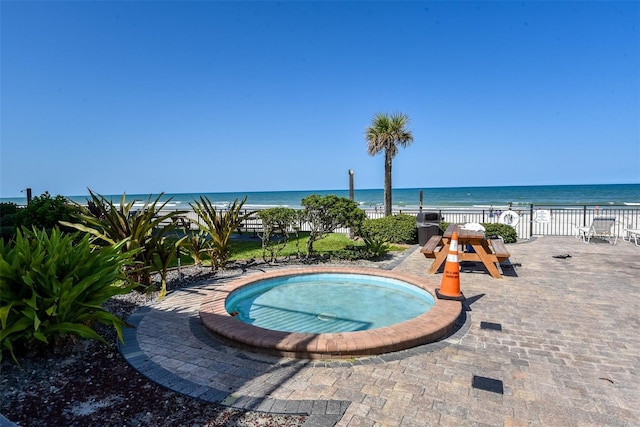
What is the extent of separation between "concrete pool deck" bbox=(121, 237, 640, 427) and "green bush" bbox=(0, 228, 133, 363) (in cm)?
61

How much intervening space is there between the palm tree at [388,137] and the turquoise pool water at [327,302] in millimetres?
8599

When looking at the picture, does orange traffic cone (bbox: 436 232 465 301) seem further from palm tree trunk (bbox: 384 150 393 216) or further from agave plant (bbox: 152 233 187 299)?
palm tree trunk (bbox: 384 150 393 216)

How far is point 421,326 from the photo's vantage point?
381 centimetres

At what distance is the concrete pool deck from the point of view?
8.09ft

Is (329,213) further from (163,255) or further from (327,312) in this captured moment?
(163,255)

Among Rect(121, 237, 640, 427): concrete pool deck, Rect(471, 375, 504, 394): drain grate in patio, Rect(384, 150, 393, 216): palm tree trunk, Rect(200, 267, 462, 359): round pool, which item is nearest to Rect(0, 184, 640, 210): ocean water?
Rect(384, 150, 393, 216): palm tree trunk

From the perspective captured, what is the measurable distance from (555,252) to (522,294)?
4742mm

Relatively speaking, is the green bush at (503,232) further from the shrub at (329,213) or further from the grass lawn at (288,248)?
the shrub at (329,213)

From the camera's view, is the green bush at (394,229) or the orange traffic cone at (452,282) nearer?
the orange traffic cone at (452,282)

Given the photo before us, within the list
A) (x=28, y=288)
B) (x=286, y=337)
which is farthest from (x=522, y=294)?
(x=28, y=288)

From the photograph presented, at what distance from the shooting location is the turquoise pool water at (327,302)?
4.75 m

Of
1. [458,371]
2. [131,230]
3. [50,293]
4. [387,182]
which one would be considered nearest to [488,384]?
[458,371]

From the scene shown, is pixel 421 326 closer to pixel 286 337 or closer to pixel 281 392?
pixel 286 337

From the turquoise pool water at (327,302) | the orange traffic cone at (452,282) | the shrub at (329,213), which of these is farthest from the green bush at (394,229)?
the orange traffic cone at (452,282)
